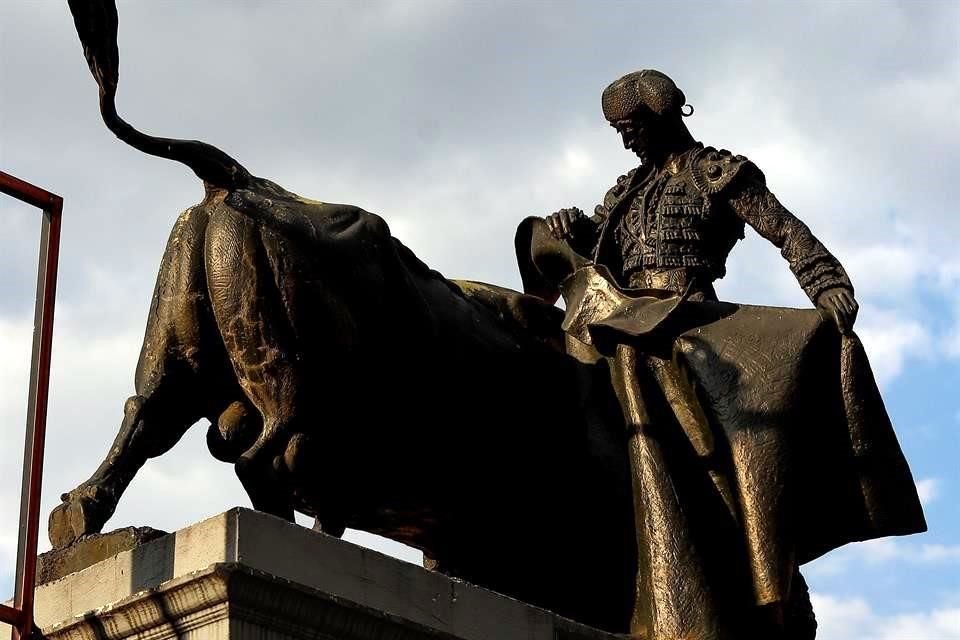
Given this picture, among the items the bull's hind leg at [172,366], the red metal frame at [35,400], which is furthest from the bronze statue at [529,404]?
the red metal frame at [35,400]

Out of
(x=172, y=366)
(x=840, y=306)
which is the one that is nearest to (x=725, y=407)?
(x=840, y=306)

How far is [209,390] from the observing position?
34.7ft

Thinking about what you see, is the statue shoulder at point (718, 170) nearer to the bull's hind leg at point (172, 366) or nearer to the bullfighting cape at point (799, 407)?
the bullfighting cape at point (799, 407)

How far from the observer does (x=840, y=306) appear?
39.1 feet

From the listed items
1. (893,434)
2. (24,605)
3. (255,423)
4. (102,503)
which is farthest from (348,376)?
(893,434)

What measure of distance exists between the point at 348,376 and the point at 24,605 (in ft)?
6.31

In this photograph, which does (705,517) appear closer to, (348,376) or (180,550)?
(348,376)

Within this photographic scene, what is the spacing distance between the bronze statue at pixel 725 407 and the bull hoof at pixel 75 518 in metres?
2.82

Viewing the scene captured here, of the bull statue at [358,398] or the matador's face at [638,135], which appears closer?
the bull statue at [358,398]

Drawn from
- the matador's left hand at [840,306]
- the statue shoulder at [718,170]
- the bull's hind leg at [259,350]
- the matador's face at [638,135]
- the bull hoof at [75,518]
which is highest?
the matador's face at [638,135]

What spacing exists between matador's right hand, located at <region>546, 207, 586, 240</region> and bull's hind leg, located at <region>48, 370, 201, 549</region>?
301 cm

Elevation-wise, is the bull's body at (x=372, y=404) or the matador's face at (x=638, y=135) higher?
the matador's face at (x=638, y=135)

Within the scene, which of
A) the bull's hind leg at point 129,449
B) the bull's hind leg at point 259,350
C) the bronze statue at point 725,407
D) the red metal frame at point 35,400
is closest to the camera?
the red metal frame at point 35,400

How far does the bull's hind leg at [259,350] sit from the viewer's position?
32.8 ft
